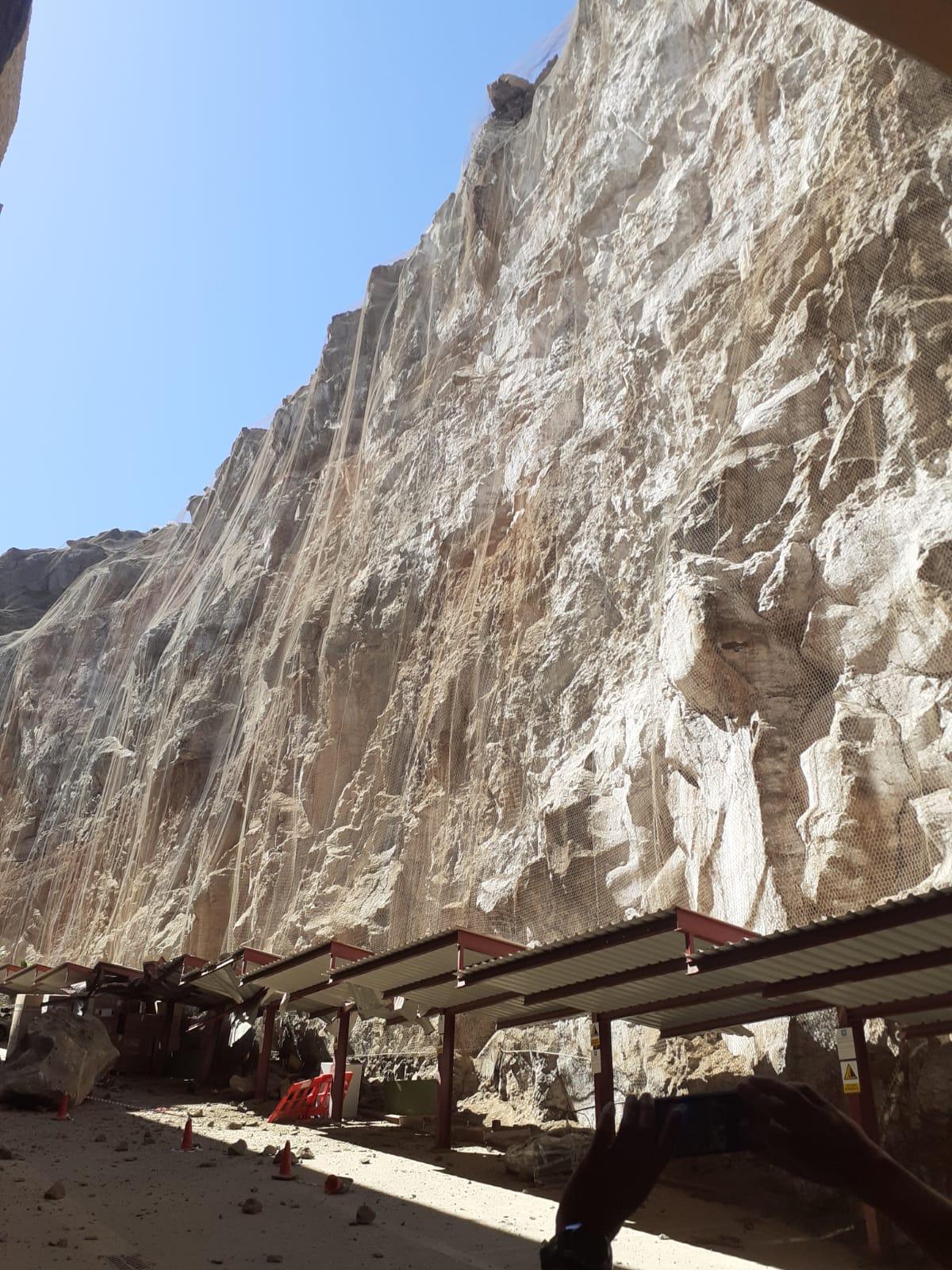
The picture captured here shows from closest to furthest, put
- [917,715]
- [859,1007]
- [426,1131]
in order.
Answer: [859,1007]
[917,715]
[426,1131]

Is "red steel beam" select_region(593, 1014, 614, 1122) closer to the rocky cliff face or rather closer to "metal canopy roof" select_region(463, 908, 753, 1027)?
"metal canopy roof" select_region(463, 908, 753, 1027)

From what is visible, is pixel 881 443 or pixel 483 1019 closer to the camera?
pixel 881 443

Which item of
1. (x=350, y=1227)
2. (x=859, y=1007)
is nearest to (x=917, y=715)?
(x=859, y=1007)

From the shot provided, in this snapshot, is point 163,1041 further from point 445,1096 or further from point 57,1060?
point 445,1096

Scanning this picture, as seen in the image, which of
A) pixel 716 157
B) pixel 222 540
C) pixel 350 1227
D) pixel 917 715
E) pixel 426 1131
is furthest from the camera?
pixel 222 540

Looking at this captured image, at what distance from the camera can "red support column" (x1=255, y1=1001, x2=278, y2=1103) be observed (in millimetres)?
16469

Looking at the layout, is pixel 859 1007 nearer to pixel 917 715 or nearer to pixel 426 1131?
pixel 917 715

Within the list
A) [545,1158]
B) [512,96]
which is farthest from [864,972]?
[512,96]

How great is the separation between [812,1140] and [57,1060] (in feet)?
54.1

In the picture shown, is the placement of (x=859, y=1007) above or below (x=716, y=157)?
below

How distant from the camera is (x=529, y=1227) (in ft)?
25.6

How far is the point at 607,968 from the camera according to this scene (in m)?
9.46

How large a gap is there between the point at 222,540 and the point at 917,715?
3466 centimetres

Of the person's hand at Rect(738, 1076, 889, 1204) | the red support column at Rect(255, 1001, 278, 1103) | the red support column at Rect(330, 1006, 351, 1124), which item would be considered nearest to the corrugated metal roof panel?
the red support column at Rect(330, 1006, 351, 1124)
